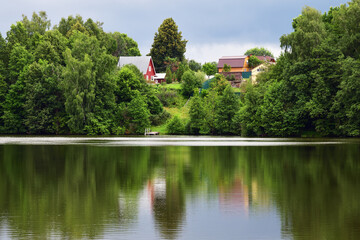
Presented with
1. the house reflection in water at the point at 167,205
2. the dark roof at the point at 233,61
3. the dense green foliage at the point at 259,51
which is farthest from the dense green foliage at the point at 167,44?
the house reflection in water at the point at 167,205

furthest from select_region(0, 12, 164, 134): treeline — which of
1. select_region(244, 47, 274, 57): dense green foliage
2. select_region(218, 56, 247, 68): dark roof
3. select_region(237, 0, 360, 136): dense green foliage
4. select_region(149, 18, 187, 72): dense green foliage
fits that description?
select_region(244, 47, 274, 57): dense green foliage

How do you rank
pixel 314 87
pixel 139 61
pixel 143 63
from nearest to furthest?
pixel 314 87, pixel 143 63, pixel 139 61

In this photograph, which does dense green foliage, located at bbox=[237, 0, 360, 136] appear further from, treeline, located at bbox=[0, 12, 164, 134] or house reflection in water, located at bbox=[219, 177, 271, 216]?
house reflection in water, located at bbox=[219, 177, 271, 216]

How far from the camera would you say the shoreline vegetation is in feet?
221

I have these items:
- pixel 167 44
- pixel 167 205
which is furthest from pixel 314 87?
pixel 167 44

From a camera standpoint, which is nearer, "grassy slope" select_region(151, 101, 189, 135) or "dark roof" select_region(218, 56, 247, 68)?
"grassy slope" select_region(151, 101, 189, 135)

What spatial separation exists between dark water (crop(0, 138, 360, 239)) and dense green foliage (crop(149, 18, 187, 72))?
102849mm

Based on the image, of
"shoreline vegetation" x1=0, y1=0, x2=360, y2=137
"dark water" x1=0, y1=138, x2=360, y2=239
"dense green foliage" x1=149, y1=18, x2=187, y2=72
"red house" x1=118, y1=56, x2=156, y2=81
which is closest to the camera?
"dark water" x1=0, y1=138, x2=360, y2=239

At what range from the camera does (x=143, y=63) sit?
4628 inches

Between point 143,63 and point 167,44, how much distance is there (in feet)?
53.0

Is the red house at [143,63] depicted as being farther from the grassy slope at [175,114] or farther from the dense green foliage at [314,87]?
the dense green foliage at [314,87]

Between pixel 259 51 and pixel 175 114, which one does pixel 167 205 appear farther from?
pixel 259 51

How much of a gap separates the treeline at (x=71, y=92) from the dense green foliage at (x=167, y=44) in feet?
140

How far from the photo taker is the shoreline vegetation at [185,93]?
67.2m
